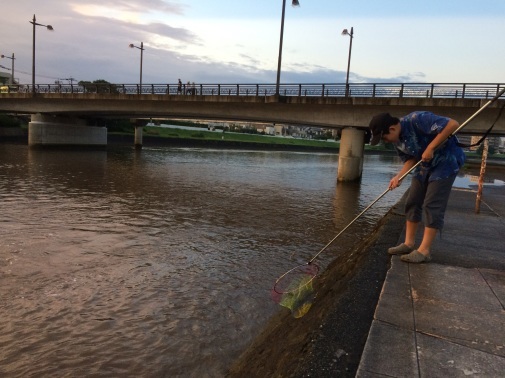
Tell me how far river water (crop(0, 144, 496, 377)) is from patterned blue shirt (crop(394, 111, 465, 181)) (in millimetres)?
2948

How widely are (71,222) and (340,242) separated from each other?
722cm

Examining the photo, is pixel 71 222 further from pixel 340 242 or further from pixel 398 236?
pixel 398 236

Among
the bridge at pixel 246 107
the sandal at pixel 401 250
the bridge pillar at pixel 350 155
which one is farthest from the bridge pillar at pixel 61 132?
the sandal at pixel 401 250

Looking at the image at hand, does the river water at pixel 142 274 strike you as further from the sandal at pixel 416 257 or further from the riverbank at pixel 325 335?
the sandal at pixel 416 257

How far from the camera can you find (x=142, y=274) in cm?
688

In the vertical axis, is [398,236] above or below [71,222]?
above

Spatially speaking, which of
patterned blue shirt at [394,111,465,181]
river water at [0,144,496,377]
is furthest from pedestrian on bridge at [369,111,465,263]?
river water at [0,144,496,377]

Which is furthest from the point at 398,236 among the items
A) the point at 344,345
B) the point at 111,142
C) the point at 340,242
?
the point at 111,142

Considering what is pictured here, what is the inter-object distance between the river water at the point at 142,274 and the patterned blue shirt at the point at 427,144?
2.95 meters

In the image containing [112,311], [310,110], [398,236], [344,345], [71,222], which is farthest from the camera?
[310,110]

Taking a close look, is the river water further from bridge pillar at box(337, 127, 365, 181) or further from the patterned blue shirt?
bridge pillar at box(337, 127, 365, 181)

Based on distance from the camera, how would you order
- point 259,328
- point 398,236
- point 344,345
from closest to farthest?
point 344,345 → point 259,328 → point 398,236

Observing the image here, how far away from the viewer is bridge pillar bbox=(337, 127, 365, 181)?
26641 millimetres

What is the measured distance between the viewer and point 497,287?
442cm
